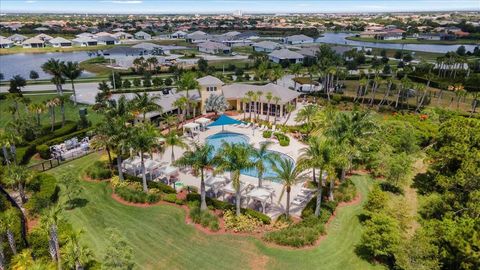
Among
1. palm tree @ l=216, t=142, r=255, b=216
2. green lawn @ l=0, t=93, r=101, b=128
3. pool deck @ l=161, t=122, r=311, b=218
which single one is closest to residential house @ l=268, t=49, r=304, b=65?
pool deck @ l=161, t=122, r=311, b=218

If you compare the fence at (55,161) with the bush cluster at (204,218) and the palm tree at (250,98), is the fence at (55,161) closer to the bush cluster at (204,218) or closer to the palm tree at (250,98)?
the bush cluster at (204,218)

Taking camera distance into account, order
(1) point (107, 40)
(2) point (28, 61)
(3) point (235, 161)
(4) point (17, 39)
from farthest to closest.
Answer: (1) point (107, 40)
(4) point (17, 39)
(2) point (28, 61)
(3) point (235, 161)

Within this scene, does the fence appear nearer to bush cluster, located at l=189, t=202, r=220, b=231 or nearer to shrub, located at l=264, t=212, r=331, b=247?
bush cluster, located at l=189, t=202, r=220, b=231

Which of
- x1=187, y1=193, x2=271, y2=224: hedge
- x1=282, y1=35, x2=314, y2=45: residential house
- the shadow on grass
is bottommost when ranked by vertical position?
the shadow on grass

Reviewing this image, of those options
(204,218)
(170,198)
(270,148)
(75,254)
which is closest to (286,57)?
(270,148)

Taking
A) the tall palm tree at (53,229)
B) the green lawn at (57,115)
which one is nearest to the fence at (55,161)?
the green lawn at (57,115)

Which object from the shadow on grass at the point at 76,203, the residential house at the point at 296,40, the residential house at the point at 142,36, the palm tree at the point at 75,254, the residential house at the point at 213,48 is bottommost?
the shadow on grass at the point at 76,203

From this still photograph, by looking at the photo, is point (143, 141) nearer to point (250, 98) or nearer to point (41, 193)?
point (41, 193)
